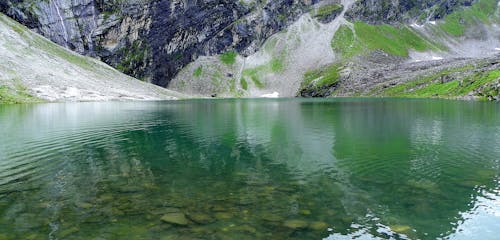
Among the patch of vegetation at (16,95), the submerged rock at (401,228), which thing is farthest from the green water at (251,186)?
the patch of vegetation at (16,95)

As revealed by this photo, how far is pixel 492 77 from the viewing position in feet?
566

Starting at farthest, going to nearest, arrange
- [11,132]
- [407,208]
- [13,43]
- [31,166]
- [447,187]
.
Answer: [13,43] < [11,132] < [31,166] < [447,187] < [407,208]

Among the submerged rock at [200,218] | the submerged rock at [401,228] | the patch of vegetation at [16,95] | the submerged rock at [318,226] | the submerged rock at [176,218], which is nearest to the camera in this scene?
the submerged rock at [401,228]

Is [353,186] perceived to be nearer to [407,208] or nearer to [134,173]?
[407,208]

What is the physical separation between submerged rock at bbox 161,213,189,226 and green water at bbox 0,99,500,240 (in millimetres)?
126

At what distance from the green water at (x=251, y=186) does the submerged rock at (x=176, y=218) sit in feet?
0.41

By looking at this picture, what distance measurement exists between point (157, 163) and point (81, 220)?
18.1 m

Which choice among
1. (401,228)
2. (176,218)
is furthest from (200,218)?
(401,228)

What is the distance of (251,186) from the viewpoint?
104 feet

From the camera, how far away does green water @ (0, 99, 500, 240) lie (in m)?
22.6

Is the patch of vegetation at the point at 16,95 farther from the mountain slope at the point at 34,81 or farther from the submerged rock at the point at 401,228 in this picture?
the submerged rock at the point at 401,228

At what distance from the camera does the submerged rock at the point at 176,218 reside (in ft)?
76.3

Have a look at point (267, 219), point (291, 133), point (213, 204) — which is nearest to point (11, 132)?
point (291, 133)

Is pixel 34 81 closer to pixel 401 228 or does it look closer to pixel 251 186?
pixel 251 186
